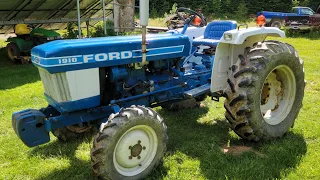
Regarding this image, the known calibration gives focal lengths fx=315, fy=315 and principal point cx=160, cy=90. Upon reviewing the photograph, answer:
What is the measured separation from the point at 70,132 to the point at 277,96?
2.51 m

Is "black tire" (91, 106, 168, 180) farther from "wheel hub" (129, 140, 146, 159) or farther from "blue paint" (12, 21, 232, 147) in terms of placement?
"blue paint" (12, 21, 232, 147)

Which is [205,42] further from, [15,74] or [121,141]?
[15,74]

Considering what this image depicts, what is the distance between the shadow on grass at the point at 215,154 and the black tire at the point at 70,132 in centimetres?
8

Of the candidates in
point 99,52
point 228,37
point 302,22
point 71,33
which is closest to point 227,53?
point 228,37

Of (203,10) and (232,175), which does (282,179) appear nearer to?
(232,175)

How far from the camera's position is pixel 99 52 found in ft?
9.56

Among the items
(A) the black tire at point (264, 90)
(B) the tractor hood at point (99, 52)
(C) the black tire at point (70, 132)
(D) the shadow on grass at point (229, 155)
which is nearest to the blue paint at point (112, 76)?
(B) the tractor hood at point (99, 52)

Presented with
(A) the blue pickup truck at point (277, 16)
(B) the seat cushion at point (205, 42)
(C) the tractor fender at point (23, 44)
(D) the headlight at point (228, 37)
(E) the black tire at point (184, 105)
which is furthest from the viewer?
(A) the blue pickup truck at point (277, 16)

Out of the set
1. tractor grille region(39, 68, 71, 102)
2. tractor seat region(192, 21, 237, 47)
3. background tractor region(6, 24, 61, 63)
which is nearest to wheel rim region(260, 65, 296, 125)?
tractor seat region(192, 21, 237, 47)

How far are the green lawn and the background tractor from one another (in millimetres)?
4111

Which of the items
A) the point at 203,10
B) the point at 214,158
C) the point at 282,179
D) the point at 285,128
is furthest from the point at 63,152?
the point at 203,10

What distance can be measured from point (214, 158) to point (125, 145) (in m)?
1.02

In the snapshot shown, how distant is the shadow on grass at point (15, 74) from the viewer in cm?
628

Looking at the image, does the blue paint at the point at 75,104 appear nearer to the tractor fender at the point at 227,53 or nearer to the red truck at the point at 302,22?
the tractor fender at the point at 227,53
